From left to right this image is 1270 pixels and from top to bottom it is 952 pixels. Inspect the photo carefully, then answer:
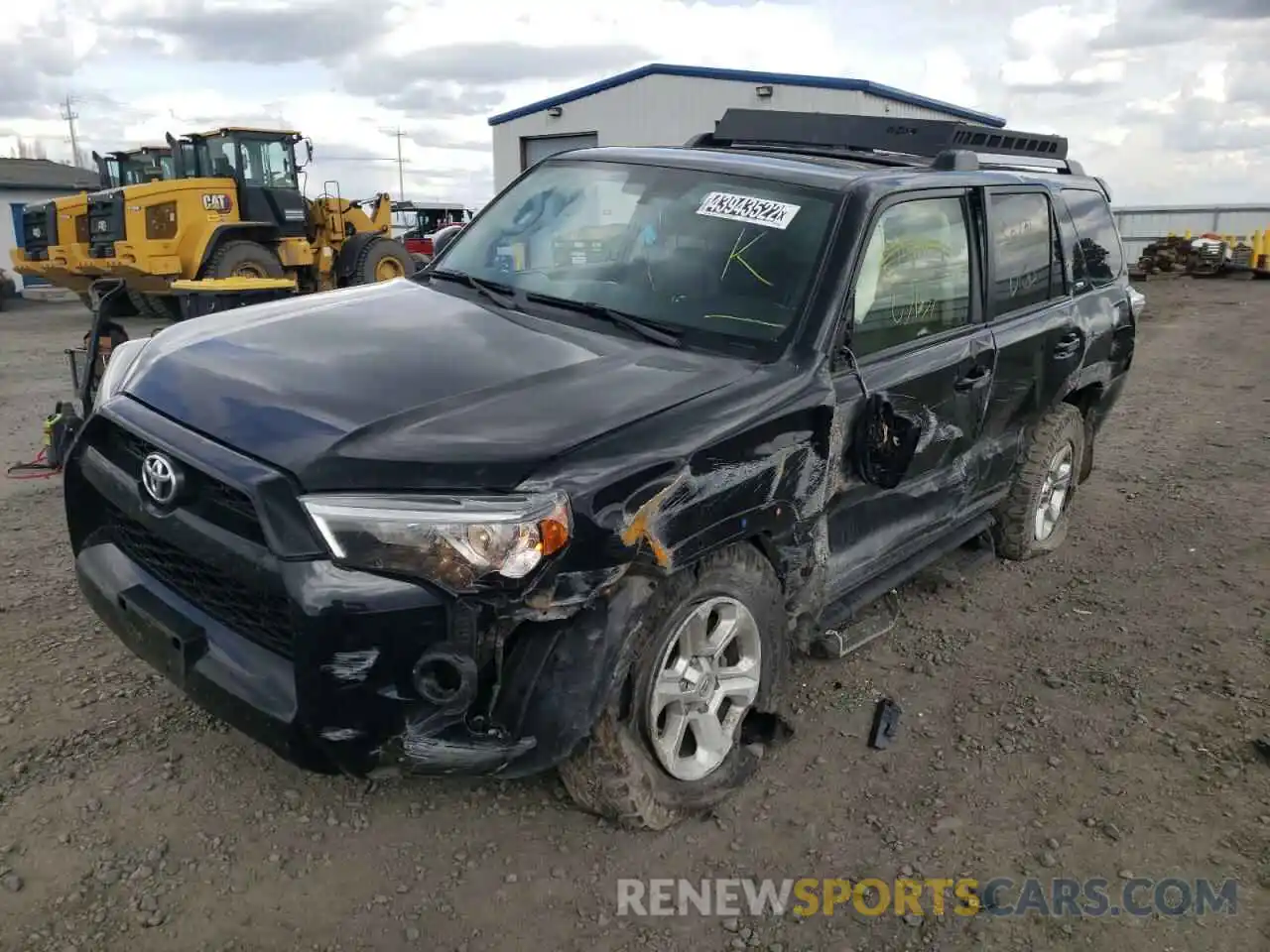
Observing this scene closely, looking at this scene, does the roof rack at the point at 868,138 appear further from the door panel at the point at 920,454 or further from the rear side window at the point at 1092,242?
the door panel at the point at 920,454

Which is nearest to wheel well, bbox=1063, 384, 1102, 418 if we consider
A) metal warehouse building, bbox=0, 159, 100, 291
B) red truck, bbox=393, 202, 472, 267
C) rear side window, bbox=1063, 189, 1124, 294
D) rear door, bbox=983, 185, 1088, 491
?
rear door, bbox=983, 185, 1088, 491

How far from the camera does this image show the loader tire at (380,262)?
51.3 ft

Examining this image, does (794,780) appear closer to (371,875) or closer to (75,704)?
(371,875)

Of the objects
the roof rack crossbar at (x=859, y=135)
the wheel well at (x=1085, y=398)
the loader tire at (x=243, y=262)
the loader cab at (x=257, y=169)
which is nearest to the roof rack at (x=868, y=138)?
the roof rack crossbar at (x=859, y=135)

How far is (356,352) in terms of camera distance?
2881 mm

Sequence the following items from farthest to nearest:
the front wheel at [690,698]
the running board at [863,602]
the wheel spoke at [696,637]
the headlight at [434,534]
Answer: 1. the running board at [863,602]
2. the wheel spoke at [696,637]
3. the front wheel at [690,698]
4. the headlight at [434,534]

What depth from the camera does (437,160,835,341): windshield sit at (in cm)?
316

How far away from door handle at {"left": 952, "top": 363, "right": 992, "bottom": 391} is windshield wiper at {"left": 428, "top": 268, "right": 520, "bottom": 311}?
1.72 metres

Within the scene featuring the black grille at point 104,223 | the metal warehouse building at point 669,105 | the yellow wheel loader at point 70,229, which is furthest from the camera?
the metal warehouse building at point 669,105

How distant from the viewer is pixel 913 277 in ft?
11.6

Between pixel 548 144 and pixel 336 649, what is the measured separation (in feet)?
80.1

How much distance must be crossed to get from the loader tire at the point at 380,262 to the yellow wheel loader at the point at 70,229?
3.33 metres

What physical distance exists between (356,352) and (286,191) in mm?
13584

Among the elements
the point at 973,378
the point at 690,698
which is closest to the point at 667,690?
the point at 690,698
